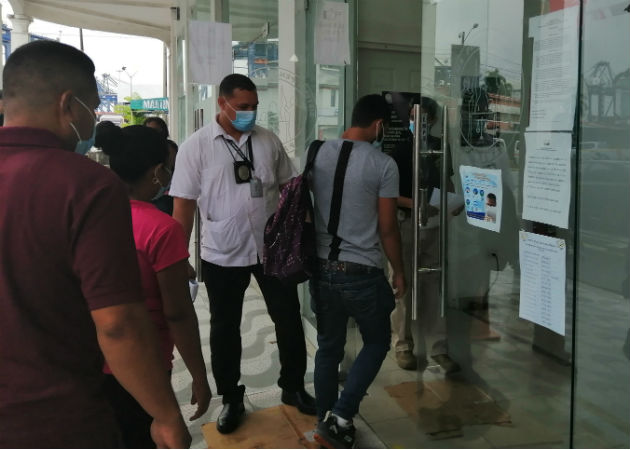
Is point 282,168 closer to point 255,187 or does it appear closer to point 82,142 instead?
point 255,187

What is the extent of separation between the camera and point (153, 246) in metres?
1.59

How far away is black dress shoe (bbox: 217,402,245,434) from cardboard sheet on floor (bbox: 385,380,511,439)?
84cm

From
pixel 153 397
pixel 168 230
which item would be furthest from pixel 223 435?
pixel 153 397

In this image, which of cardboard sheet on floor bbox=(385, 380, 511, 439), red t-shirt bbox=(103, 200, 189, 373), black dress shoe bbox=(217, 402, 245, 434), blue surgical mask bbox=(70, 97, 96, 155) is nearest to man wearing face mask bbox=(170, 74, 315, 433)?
black dress shoe bbox=(217, 402, 245, 434)

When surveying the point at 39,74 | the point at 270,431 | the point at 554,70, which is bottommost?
the point at 270,431

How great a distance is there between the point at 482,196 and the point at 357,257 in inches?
23.4

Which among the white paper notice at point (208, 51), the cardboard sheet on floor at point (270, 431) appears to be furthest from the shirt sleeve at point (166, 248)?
the white paper notice at point (208, 51)

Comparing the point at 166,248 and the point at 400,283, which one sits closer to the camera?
the point at 166,248

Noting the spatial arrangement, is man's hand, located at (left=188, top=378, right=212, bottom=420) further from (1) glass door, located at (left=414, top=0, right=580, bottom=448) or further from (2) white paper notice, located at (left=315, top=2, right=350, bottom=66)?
(2) white paper notice, located at (left=315, top=2, right=350, bottom=66)

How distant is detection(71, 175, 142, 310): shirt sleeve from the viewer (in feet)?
3.51

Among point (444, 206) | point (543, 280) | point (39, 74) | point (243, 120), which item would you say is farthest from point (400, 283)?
point (39, 74)

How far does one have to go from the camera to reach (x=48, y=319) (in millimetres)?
1117

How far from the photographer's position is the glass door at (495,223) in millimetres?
1825

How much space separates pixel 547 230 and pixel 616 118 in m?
0.41
